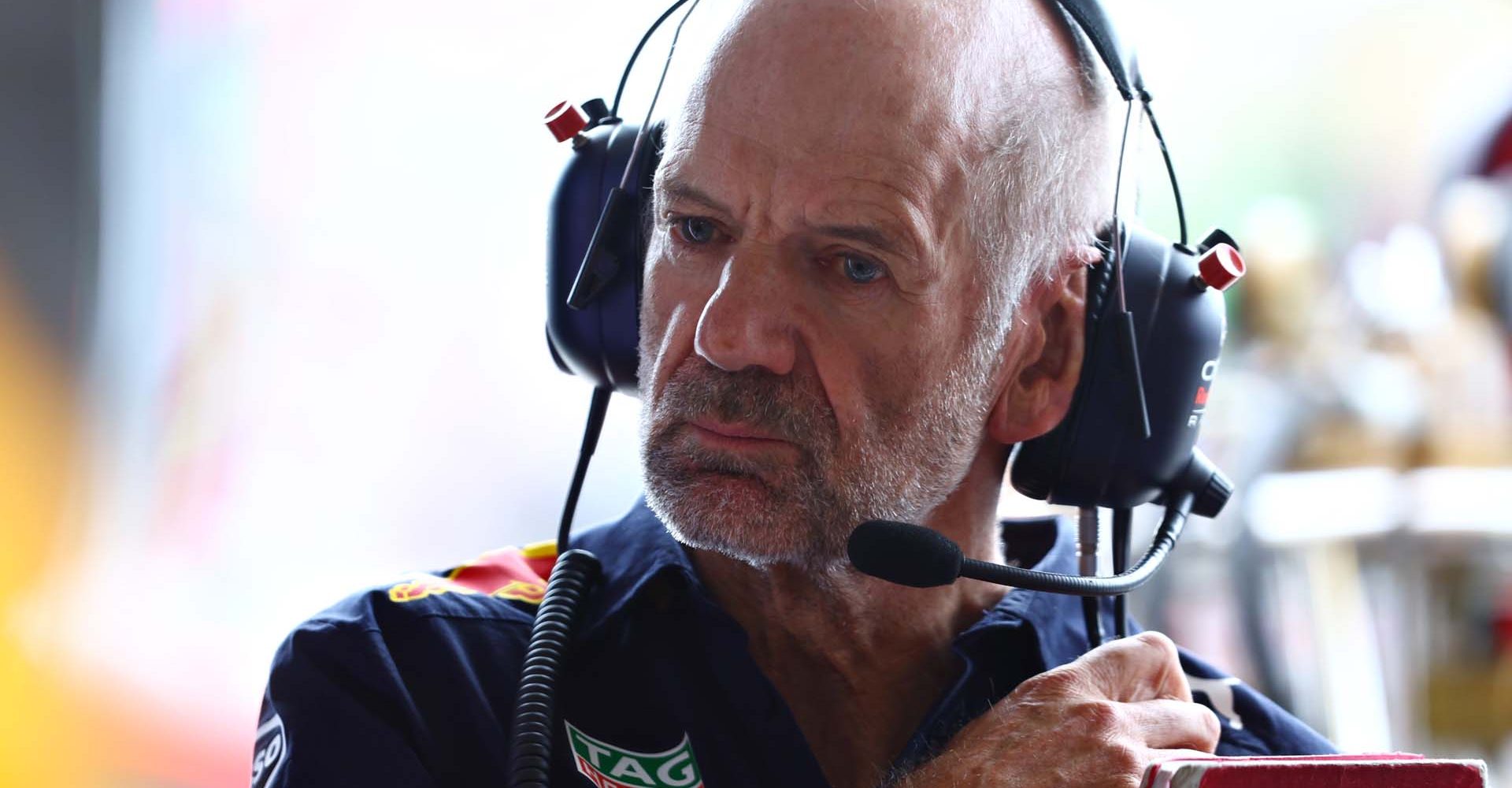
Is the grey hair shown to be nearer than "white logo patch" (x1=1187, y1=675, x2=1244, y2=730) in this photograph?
Yes

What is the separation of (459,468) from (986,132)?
174 centimetres

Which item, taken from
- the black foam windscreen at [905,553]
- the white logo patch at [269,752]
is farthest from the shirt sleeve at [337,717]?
the black foam windscreen at [905,553]

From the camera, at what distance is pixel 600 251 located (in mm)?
1267

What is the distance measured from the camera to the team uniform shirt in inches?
42.6

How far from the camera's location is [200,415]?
2344 millimetres

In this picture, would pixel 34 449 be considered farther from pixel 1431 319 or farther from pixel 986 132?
pixel 1431 319

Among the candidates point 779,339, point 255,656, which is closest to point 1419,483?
point 255,656

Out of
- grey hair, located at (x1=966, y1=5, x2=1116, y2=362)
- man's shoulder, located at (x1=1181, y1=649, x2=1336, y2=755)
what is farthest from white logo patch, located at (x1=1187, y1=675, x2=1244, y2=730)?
grey hair, located at (x1=966, y1=5, x2=1116, y2=362)

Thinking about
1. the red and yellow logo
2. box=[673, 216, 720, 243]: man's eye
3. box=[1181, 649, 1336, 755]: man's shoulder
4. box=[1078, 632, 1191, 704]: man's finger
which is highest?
box=[673, 216, 720, 243]: man's eye

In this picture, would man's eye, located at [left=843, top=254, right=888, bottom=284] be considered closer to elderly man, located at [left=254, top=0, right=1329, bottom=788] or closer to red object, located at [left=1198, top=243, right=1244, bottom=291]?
elderly man, located at [left=254, top=0, right=1329, bottom=788]

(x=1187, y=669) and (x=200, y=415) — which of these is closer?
(x=1187, y=669)

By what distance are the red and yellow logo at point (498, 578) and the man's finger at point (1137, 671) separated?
1.62ft

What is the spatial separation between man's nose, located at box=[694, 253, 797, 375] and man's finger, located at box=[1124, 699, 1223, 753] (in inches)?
15.3

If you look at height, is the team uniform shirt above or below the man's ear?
below
